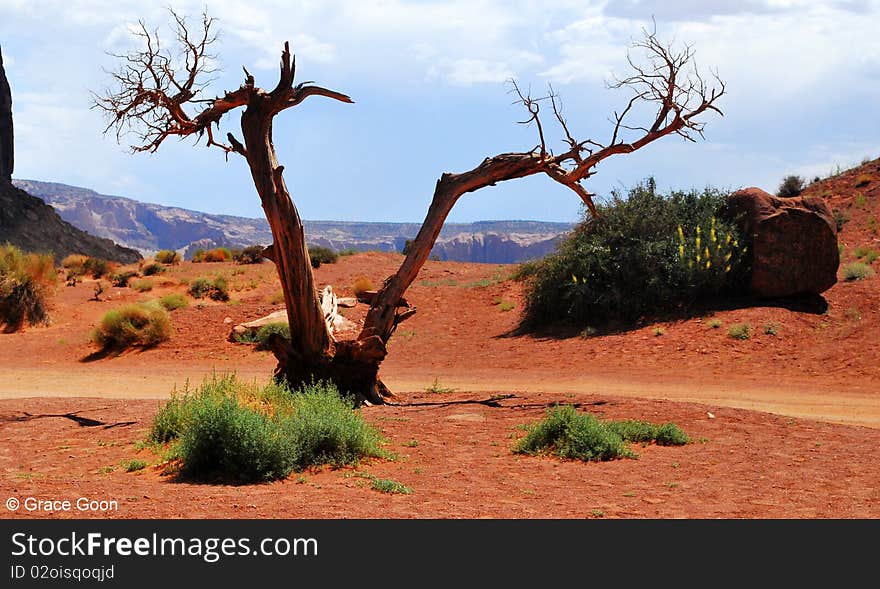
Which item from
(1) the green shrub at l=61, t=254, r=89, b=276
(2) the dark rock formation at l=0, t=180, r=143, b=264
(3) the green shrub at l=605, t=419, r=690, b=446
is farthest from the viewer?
(2) the dark rock formation at l=0, t=180, r=143, b=264

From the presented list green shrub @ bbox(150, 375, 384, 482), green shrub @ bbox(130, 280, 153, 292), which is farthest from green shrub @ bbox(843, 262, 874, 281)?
green shrub @ bbox(130, 280, 153, 292)

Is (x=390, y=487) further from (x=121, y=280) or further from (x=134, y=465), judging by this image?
(x=121, y=280)

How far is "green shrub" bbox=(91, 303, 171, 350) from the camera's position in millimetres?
22469

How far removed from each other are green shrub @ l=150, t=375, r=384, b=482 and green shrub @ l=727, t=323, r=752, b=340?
1165 centimetres

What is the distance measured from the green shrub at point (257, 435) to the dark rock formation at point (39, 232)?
49121 millimetres

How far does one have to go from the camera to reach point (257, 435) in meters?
8.21

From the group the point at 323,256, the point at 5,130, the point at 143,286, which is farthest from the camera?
the point at 5,130

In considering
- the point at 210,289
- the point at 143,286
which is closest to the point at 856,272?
the point at 210,289

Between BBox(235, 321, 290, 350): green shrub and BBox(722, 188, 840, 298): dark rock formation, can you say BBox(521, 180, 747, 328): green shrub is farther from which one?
BBox(235, 321, 290, 350): green shrub

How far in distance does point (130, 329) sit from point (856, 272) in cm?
1859

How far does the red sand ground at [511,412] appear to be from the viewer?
722cm

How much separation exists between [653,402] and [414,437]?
4.05 metres

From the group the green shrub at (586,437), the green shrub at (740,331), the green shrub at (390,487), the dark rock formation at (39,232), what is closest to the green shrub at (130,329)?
the green shrub at (740,331)

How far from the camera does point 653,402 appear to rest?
12.8m
